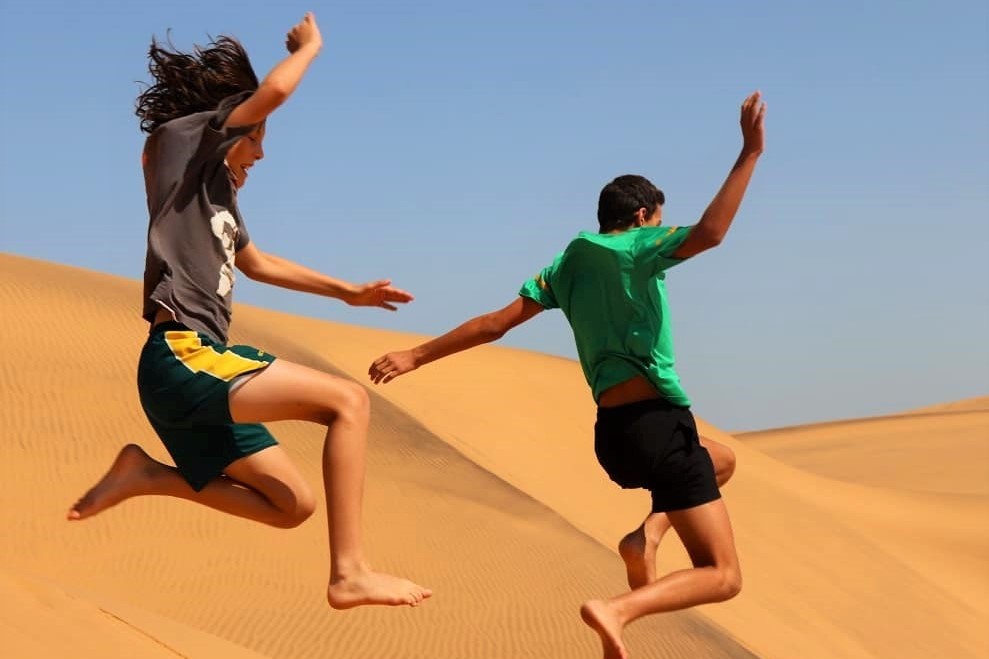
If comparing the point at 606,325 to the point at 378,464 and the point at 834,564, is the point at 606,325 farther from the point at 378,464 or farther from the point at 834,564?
the point at 834,564

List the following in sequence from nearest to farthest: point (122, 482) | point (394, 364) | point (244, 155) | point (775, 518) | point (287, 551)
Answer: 1. point (244, 155)
2. point (122, 482)
3. point (394, 364)
4. point (287, 551)
5. point (775, 518)

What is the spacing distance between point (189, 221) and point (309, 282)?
900mm

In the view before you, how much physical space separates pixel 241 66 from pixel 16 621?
7.13 feet

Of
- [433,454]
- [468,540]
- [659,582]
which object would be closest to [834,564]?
[433,454]

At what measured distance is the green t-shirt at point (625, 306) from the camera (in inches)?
203

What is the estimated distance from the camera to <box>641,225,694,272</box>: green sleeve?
503 centimetres

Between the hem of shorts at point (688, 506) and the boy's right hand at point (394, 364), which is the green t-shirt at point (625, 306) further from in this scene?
the boy's right hand at point (394, 364)

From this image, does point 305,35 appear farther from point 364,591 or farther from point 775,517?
point 775,517

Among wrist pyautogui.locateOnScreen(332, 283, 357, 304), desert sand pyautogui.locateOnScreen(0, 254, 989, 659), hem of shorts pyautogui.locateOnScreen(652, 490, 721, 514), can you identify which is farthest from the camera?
desert sand pyautogui.locateOnScreen(0, 254, 989, 659)

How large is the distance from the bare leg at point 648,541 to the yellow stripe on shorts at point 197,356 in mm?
1873

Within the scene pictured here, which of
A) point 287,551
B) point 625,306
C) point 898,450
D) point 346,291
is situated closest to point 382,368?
point 346,291

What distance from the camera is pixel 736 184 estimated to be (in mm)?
4867

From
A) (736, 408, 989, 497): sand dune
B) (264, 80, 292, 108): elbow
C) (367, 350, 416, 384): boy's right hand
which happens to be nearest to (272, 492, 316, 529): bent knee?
(367, 350, 416, 384): boy's right hand

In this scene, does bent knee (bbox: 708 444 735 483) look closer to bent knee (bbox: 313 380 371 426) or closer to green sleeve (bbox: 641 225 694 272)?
green sleeve (bbox: 641 225 694 272)
